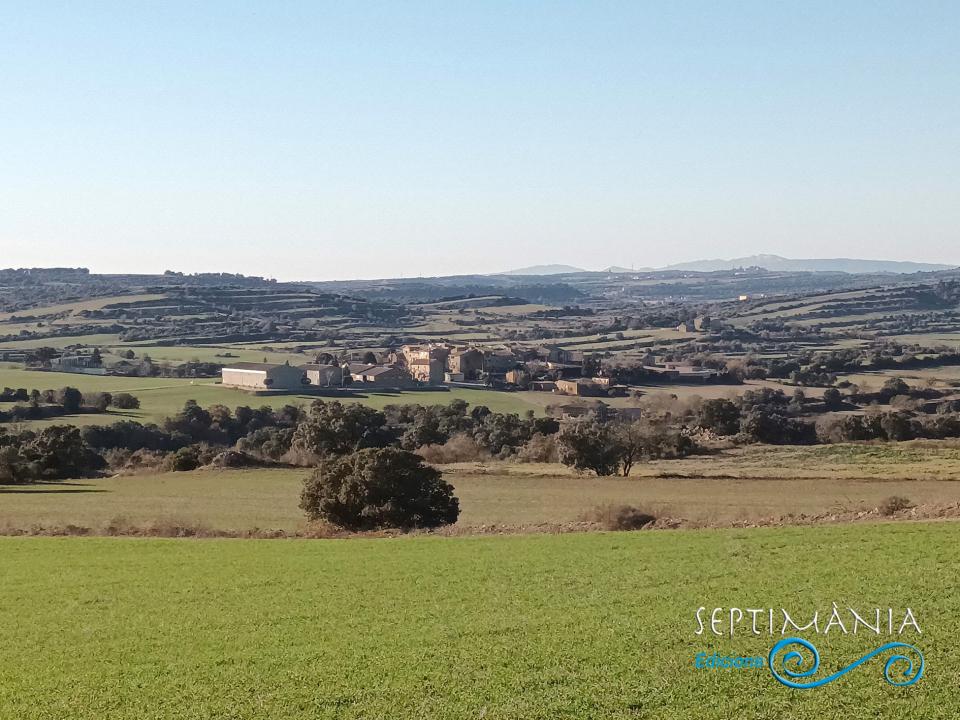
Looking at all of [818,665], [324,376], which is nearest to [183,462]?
[818,665]

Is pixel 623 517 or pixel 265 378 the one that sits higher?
pixel 623 517

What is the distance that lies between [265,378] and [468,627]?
72.9 metres

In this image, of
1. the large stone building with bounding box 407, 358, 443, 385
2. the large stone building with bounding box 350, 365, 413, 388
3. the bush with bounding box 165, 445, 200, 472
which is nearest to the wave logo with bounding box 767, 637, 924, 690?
the bush with bounding box 165, 445, 200, 472

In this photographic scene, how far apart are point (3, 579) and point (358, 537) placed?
8055mm

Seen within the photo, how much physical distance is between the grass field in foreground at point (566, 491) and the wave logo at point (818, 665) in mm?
12687

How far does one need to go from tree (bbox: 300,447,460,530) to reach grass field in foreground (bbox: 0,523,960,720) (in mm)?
5354

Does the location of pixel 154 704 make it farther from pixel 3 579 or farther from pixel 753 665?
pixel 3 579

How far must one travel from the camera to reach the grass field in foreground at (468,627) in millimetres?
12500

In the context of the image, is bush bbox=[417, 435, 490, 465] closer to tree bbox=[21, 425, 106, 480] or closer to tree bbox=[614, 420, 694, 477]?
tree bbox=[614, 420, 694, 477]

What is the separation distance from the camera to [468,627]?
15.7 m

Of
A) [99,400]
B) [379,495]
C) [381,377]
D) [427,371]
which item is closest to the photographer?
[379,495]

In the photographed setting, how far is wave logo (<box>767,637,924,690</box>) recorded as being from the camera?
1246 centimetres

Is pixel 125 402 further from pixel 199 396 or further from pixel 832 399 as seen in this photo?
pixel 832 399

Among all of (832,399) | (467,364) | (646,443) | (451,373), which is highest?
(646,443)
